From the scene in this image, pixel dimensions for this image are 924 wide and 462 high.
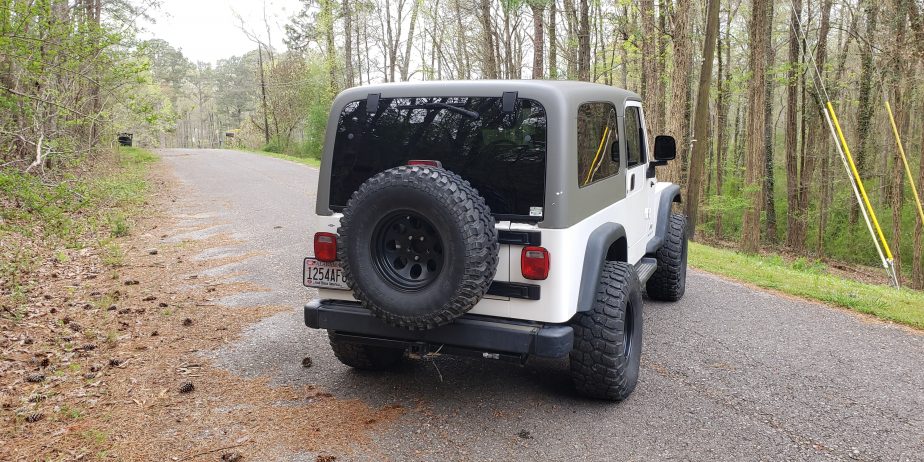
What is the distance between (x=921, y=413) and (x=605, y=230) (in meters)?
2.37

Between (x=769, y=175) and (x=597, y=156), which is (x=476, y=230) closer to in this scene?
(x=597, y=156)

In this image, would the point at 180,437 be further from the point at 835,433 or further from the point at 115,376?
the point at 835,433

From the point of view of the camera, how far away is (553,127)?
3.63 metres

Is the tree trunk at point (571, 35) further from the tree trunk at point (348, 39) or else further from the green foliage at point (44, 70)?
the green foliage at point (44, 70)

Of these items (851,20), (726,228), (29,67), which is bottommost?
(726,228)

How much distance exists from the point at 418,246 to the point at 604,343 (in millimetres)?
1304

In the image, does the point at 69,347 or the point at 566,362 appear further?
the point at 69,347

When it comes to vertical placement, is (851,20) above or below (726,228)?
above

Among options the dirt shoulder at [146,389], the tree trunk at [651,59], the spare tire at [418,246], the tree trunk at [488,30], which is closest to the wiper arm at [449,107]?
the spare tire at [418,246]

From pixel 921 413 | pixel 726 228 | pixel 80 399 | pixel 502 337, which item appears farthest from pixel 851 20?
pixel 80 399

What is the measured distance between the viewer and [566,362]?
194 inches

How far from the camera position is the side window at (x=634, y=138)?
5.17 meters

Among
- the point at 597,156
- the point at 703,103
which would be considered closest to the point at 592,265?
the point at 597,156

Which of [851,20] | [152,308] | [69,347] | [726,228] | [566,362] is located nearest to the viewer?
[566,362]
